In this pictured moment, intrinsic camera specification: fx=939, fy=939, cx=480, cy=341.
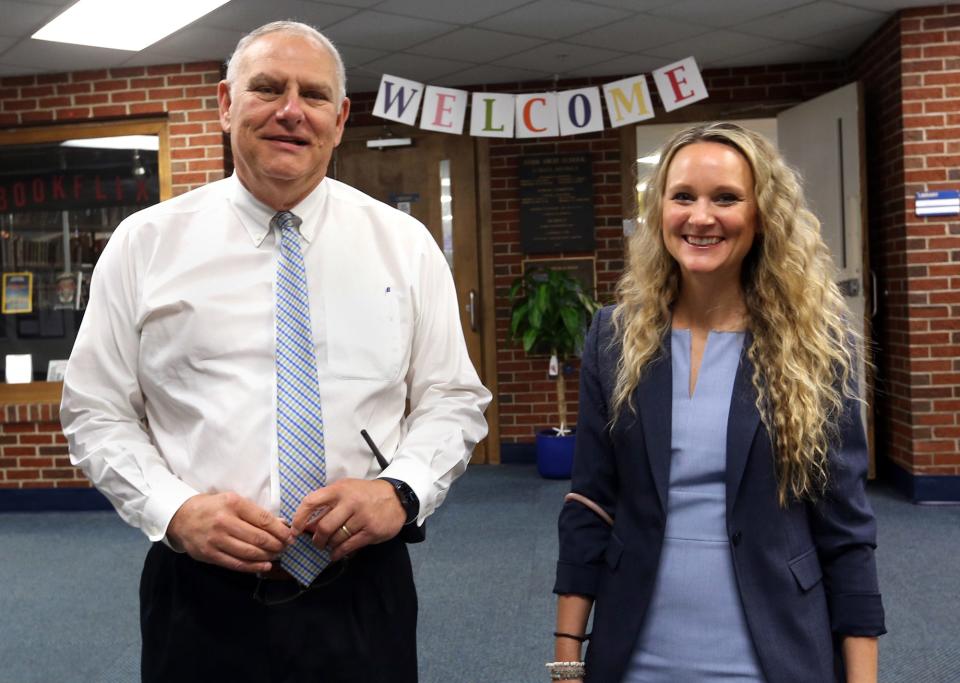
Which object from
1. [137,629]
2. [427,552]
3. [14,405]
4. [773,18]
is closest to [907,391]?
[773,18]

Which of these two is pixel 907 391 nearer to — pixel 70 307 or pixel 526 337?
pixel 526 337

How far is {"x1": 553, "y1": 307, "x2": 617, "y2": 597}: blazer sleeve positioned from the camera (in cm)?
146

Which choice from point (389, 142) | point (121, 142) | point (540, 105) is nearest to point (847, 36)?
point (540, 105)

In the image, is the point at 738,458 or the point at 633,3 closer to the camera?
the point at 738,458

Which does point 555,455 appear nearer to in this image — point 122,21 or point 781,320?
point 122,21

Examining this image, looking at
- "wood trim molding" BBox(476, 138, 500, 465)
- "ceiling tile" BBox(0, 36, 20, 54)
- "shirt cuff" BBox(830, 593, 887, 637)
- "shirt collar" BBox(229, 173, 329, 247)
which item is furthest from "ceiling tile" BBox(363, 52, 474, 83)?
"shirt cuff" BBox(830, 593, 887, 637)

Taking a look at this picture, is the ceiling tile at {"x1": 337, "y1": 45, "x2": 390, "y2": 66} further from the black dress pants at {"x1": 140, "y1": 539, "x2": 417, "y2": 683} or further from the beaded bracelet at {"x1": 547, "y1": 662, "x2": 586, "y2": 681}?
the beaded bracelet at {"x1": 547, "y1": 662, "x2": 586, "y2": 681}

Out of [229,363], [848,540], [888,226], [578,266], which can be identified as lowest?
[848,540]

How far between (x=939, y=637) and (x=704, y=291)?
2460 millimetres

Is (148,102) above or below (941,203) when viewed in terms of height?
above

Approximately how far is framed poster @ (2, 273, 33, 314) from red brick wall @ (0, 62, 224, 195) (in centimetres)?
97

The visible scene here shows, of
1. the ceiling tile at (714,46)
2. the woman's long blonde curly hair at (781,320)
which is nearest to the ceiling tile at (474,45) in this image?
the ceiling tile at (714,46)

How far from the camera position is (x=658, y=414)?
1405 mm

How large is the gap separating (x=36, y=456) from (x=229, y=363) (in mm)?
4921
